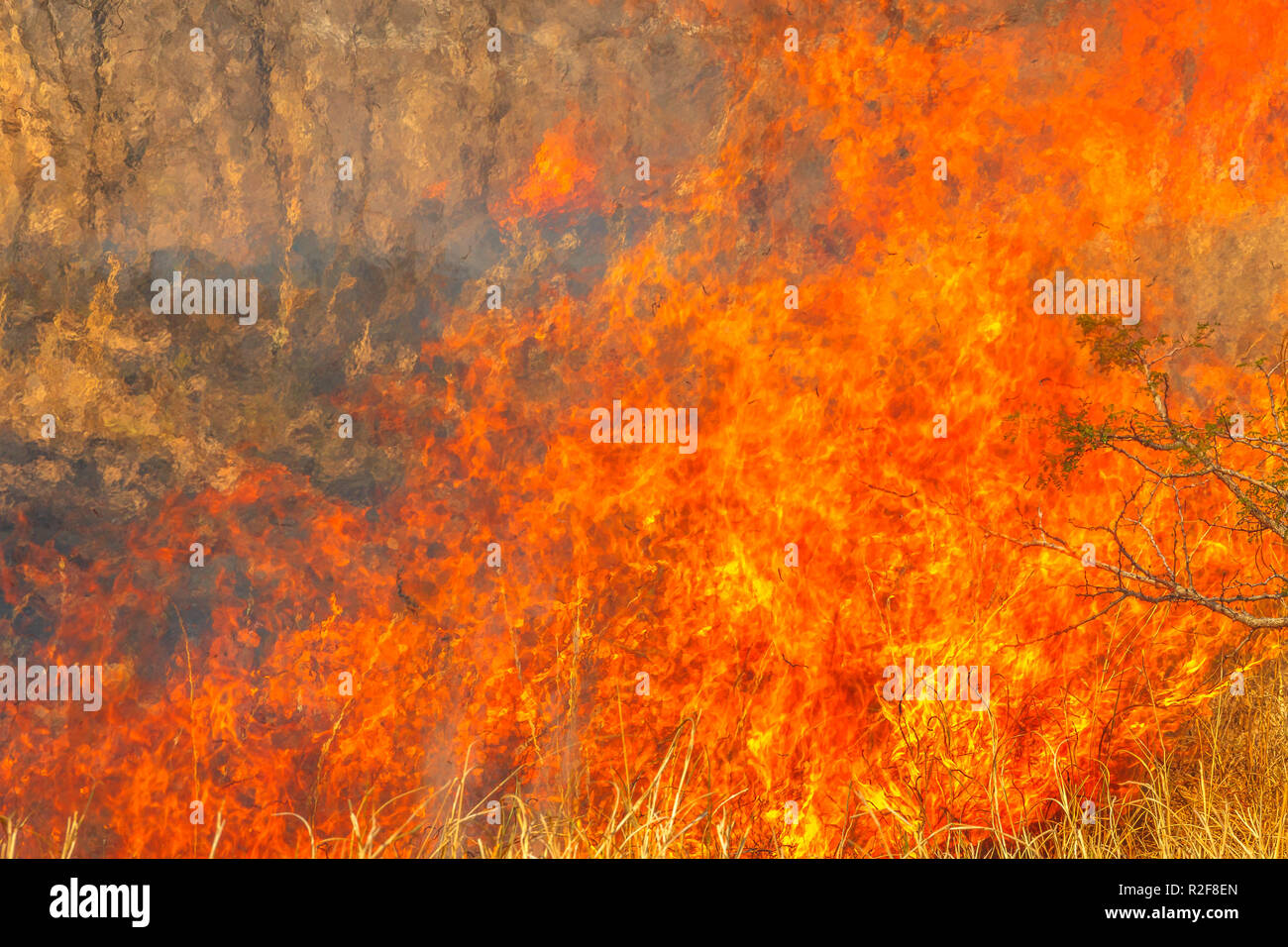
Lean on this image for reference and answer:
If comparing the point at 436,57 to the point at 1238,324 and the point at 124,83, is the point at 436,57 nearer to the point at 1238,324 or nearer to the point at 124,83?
the point at 124,83

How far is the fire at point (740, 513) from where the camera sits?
208 inches

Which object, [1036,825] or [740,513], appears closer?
[1036,825]

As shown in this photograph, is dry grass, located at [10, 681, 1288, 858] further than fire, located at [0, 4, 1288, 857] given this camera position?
No

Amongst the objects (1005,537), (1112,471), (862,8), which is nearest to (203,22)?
(862,8)

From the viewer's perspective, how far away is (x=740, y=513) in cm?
551

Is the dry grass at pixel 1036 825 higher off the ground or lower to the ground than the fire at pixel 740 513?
lower

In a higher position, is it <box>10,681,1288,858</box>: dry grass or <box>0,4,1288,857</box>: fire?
<box>0,4,1288,857</box>: fire

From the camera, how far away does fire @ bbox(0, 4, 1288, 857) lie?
17.3 feet

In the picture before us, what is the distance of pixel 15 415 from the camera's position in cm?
527

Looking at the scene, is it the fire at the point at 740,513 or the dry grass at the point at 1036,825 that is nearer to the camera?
the dry grass at the point at 1036,825

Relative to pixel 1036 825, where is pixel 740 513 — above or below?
above

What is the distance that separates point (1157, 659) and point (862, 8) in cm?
401
